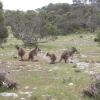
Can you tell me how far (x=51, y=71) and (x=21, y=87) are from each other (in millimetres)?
4371

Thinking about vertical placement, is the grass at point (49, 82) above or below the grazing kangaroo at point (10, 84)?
below

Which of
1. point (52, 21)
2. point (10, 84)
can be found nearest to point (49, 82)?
point (10, 84)

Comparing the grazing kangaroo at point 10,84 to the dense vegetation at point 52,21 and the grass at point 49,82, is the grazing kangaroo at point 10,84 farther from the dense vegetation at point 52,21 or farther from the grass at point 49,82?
the dense vegetation at point 52,21

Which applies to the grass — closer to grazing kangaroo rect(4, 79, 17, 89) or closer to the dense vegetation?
grazing kangaroo rect(4, 79, 17, 89)

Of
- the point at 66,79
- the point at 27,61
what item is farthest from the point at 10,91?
the point at 27,61

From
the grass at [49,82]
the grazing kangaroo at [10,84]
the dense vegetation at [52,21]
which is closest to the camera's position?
the grass at [49,82]

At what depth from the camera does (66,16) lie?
3428 inches

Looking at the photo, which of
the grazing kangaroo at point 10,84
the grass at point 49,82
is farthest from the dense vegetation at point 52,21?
the grazing kangaroo at point 10,84

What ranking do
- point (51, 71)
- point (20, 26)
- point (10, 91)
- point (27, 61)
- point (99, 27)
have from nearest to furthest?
point (10, 91) → point (51, 71) → point (27, 61) → point (20, 26) → point (99, 27)

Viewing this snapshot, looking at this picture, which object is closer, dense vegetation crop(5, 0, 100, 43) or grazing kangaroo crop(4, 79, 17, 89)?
grazing kangaroo crop(4, 79, 17, 89)

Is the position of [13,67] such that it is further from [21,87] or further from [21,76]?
[21,87]

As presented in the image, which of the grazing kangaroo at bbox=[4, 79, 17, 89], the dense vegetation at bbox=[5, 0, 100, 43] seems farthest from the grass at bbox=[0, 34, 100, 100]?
the dense vegetation at bbox=[5, 0, 100, 43]

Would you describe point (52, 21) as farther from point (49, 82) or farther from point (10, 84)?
point (10, 84)

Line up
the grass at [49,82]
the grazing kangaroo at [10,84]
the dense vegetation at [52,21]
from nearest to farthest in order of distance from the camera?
the grass at [49,82], the grazing kangaroo at [10,84], the dense vegetation at [52,21]
